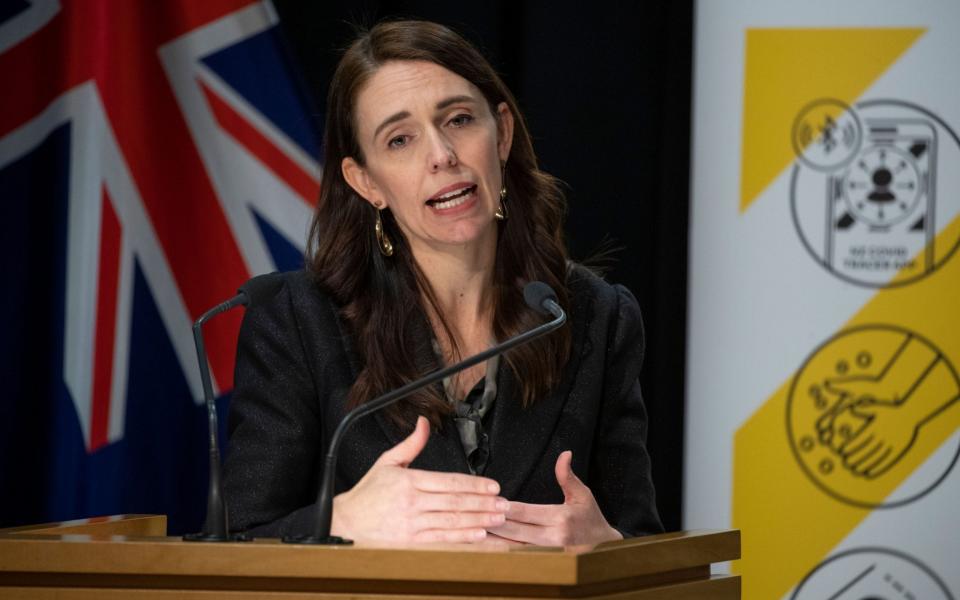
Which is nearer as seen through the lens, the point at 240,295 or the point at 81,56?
the point at 240,295

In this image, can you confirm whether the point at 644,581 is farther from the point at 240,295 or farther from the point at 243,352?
the point at 243,352

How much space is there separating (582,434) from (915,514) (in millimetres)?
1503

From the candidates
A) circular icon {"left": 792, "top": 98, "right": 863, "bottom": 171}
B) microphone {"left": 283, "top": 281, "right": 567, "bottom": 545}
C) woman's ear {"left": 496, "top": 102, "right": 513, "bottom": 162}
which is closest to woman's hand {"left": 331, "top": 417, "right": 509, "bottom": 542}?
microphone {"left": 283, "top": 281, "right": 567, "bottom": 545}

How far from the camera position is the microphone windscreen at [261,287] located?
7.00 ft

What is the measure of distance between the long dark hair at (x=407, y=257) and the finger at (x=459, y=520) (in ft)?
2.00

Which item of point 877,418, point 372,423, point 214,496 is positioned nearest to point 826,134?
point 877,418

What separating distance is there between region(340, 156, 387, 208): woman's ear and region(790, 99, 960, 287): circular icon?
1.52 m

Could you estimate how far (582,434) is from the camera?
2443 millimetres

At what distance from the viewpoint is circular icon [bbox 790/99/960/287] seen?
141 inches

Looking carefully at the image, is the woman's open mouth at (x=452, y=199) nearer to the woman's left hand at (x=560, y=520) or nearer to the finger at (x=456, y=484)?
the woman's left hand at (x=560, y=520)

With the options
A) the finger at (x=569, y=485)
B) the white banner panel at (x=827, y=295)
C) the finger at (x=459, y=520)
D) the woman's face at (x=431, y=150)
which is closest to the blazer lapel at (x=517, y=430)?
the woman's face at (x=431, y=150)

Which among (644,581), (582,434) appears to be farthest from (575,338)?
(644,581)

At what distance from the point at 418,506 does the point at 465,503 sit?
0.06 metres

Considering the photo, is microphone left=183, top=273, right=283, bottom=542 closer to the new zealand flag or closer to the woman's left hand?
the woman's left hand
